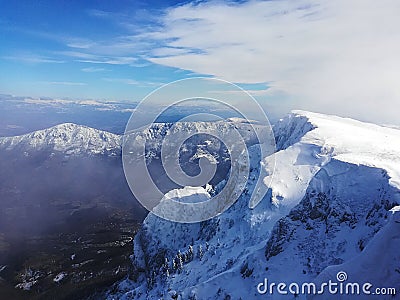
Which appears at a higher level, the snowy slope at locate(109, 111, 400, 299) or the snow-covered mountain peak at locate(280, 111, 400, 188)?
the snow-covered mountain peak at locate(280, 111, 400, 188)

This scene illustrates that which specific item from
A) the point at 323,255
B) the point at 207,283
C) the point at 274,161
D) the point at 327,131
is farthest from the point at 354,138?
the point at 207,283

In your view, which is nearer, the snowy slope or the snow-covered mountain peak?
the snowy slope

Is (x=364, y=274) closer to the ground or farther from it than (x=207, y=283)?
farther from it

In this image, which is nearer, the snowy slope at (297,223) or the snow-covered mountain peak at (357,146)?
the snowy slope at (297,223)

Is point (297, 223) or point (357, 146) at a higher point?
point (357, 146)

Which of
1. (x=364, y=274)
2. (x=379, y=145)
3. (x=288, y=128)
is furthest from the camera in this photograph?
(x=288, y=128)

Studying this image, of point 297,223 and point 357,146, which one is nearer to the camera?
point 297,223

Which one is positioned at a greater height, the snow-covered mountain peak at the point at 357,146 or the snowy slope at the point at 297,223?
the snow-covered mountain peak at the point at 357,146

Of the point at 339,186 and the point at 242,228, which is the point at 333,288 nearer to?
the point at 339,186
